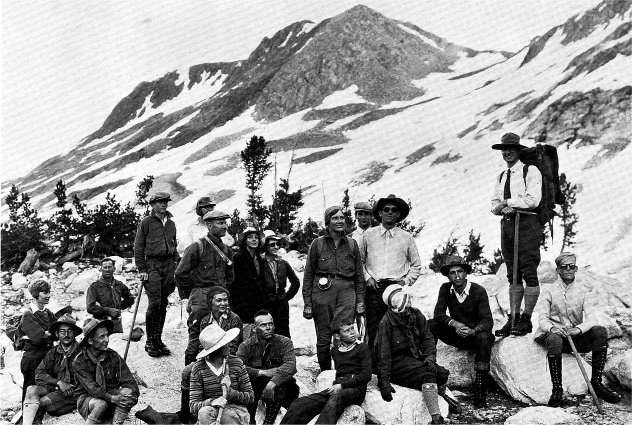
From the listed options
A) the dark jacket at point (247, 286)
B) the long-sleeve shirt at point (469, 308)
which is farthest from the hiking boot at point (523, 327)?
the dark jacket at point (247, 286)

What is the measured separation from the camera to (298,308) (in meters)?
10.8

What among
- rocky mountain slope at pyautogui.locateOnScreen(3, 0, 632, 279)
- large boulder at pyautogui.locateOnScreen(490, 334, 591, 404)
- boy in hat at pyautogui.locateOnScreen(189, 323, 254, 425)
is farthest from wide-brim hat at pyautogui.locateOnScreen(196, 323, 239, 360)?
rocky mountain slope at pyautogui.locateOnScreen(3, 0, 632, 279)

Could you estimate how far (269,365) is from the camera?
239 inches

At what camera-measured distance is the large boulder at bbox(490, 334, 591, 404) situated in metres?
6.40

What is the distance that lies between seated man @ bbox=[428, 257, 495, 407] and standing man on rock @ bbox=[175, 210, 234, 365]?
7.85ft

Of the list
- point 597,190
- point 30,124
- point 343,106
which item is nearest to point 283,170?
point 343,106

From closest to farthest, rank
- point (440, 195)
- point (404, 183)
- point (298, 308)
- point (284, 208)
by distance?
point (298, 308)
point (284, 208)
point (440, 195)
point (404, 183)

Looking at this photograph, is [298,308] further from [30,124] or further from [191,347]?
[30,124]

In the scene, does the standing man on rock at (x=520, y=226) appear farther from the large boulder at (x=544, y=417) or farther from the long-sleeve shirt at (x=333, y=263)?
the long-sleeve shirt at (x=333, y=263)

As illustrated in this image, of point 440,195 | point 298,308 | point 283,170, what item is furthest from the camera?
point 283,170

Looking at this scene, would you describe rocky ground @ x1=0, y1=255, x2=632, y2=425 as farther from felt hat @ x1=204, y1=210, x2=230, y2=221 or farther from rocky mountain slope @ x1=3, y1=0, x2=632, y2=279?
rocky mountain slope @ x1=3, y1=0, x2=632, y2=279

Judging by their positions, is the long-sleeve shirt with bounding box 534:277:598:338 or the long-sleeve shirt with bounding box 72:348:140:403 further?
the long-sleeve shirt with bounding box 534:277:598:338

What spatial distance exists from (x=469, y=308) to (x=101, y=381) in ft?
12.6

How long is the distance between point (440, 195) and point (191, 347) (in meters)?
23.5
